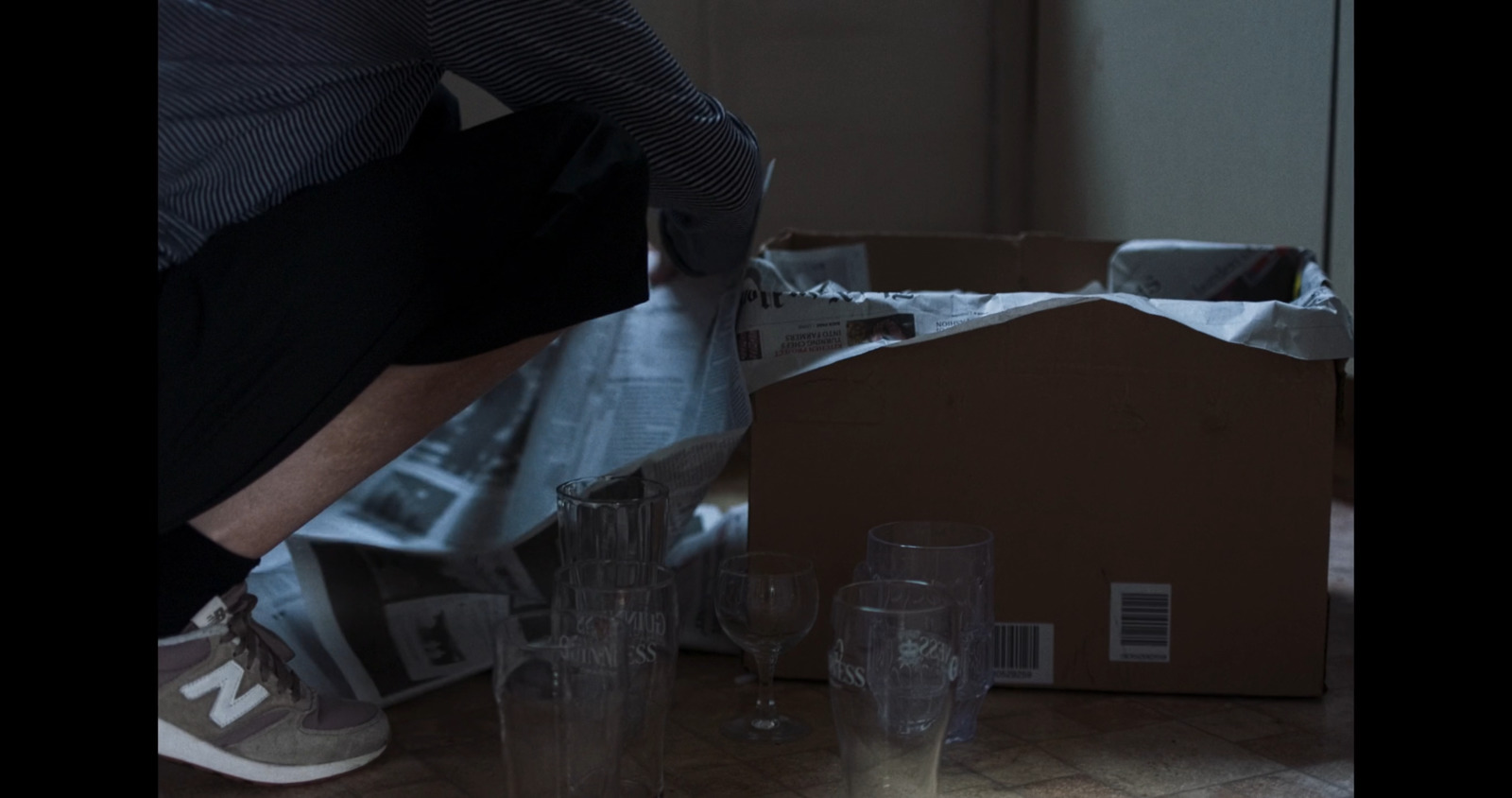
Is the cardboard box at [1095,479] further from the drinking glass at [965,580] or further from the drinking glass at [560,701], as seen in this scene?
the drinking glass at [560,701]

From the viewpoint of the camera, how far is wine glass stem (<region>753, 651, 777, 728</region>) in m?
1.12

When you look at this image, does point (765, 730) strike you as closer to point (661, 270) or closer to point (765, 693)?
point (765, 693)

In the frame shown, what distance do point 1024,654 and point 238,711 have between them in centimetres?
67

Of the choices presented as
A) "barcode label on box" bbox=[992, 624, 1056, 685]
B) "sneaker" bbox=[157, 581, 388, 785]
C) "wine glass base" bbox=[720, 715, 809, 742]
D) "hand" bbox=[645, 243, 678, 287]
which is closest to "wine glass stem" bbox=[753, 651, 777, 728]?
"wine glass base" bbox=[720, 715, 809, 742]

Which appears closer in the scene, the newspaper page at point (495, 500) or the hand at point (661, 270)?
the newspaper page at point (495, 500)

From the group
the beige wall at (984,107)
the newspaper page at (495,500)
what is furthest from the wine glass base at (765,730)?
the beige wall at (984,107)

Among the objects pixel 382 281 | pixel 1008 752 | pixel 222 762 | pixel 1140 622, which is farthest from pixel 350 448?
pixel 1140 622

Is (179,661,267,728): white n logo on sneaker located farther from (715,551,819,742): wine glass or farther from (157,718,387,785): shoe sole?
(715,551,819,742): wine glass

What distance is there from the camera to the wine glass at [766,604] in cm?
107

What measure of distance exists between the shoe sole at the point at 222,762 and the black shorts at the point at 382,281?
17 centimetres

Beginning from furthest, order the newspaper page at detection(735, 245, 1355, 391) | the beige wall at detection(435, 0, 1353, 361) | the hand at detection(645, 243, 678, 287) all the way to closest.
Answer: the beige wall at detection(435, 0, 1353, 361) → the hand at detection(645, 243, 678, 287) → the newspaper page at detection(735, 245, 1355, 391)

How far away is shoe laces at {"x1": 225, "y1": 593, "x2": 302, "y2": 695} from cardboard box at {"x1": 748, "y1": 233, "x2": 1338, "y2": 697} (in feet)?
1.38

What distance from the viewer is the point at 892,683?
91cm
